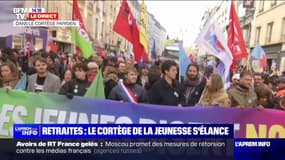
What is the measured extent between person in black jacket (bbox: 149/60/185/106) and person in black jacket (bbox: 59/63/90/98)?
1.16 metres

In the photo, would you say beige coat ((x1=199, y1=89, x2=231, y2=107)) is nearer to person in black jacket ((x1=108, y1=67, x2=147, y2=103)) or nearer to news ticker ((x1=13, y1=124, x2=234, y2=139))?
person in black jacket ((x1=108, y1=67, x2=147, y2=103))

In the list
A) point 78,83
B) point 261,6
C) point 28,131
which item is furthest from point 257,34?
point 28,131

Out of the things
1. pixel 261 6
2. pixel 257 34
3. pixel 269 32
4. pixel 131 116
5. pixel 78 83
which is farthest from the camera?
pixel 257 34

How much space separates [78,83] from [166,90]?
1.52m

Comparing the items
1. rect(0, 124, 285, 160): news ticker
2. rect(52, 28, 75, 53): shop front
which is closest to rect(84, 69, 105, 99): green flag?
rect(0, 124, 285, 160): news ticker

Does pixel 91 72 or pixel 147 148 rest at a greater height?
pixel 91 72

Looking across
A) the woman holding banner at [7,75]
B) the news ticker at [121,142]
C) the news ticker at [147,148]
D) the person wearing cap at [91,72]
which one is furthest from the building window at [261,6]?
the news ticker at [121,142]

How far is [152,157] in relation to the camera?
346cm

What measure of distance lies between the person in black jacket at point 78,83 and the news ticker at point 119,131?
312 centimetres

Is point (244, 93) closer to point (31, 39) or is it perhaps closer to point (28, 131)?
point (28, 131)

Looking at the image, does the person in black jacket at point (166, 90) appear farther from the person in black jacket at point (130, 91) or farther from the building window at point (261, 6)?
the building window at point (261, 6)

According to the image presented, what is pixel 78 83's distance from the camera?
266 inches

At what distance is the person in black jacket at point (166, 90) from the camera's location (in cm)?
611

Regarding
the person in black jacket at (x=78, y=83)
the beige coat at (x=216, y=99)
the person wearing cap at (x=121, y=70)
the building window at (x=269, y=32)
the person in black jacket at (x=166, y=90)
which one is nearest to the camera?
the beige coat at (x=216, y=99)
